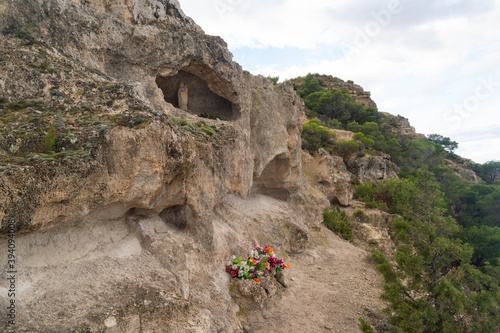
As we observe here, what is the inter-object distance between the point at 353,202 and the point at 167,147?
16946mm

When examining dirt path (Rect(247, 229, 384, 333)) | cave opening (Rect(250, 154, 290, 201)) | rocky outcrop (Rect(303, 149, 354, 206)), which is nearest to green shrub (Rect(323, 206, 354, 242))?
rocky outcrop (Rect(303, 149, 354, 206))

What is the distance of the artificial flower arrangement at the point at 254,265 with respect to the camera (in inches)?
274

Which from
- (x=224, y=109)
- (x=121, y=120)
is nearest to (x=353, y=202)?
(x=224, y=109)

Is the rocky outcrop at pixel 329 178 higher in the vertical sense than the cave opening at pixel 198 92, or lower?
lower

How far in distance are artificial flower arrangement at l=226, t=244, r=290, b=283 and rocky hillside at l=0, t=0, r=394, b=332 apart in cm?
26

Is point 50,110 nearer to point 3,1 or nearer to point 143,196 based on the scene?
point 143,196

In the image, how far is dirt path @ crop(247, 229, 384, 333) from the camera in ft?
22.1

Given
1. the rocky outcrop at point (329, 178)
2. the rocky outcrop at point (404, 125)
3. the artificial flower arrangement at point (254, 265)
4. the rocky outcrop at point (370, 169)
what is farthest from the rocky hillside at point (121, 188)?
the rocky outcrop at point (404, 125)

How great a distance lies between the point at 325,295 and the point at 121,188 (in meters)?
6.54

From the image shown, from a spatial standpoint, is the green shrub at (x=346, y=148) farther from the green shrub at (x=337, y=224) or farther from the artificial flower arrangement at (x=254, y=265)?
the artificial flower arrangement at (x=254, y=265)

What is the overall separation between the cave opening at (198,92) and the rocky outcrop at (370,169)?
1503cm

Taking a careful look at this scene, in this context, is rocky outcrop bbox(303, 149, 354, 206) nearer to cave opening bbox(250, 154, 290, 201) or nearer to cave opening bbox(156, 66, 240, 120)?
cave opening bbox(250, 154, 290, 201)

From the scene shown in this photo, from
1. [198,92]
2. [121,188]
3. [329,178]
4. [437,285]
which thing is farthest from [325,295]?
[329,178]

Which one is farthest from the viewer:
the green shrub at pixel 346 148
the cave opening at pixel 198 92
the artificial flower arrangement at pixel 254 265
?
the green shrub at pixel 346 148
